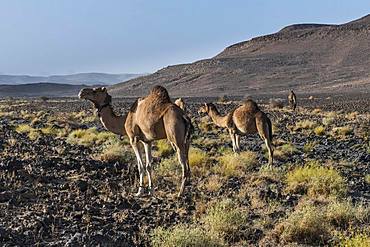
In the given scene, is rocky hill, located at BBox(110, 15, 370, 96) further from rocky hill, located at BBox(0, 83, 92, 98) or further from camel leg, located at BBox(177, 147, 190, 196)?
camel leg, located at BBox(177, 147, 190, 196)

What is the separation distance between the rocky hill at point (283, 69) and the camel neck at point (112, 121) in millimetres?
72819

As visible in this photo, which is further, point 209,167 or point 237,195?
point 209,167

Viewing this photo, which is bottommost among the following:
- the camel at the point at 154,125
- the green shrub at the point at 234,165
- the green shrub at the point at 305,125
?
the green shrub at the point at 305,125

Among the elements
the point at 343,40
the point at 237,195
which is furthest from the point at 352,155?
the point at 343,40

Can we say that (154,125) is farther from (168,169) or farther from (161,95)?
(168,169)

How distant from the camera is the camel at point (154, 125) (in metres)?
10.6

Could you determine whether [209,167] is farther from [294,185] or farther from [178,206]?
[178,206]

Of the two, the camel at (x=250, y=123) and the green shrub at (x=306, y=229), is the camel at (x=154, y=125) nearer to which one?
the green shrub at (x=306, y=229)

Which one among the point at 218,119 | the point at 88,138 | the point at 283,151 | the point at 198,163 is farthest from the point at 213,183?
the point at 88,138

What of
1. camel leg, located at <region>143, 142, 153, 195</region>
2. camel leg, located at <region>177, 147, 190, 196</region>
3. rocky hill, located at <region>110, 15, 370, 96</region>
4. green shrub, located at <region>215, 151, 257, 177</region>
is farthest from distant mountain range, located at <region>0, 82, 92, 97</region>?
camel leg, located at <region>177, 147, 190, 196</region>

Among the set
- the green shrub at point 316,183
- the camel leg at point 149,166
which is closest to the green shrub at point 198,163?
the camel leg at point 149,166

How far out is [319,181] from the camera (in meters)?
11.6

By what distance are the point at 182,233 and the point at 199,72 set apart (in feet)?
362

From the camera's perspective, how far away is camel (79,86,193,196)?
10648 mm
